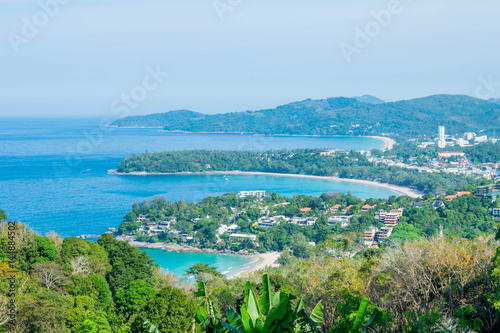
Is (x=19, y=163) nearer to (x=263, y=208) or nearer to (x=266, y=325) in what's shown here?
(x=263, y=208)

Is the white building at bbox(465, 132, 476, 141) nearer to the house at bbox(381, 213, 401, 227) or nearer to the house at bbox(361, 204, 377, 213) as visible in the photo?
the house at bbox(361, 204, 377, 213)

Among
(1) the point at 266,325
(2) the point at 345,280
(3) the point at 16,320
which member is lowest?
(3) the point at 16,320

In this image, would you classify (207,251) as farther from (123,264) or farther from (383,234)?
(123,264)

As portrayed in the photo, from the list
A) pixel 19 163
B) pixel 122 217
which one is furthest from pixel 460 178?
pixel 19 163

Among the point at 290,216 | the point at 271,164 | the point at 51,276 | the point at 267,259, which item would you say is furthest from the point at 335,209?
the point at 51,276

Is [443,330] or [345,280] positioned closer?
[443,330]
